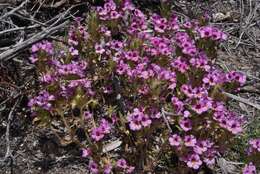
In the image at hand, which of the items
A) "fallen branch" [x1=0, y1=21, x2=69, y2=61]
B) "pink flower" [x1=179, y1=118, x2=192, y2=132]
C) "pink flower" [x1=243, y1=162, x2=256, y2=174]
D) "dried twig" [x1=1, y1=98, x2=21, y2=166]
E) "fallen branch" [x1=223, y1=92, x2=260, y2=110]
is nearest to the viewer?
"pink flower" [x1=243, y1=162, x2=256, y2=174]

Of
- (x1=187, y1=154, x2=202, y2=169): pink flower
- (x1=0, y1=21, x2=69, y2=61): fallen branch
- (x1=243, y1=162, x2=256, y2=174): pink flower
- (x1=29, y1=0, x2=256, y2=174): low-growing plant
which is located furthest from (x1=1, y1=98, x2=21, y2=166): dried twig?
(x1=243, y1=162, x2=256, y2=174): pink flower

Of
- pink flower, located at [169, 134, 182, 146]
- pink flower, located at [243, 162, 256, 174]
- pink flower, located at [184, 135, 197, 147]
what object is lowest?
pink flower, located at [243, 162, 256, 174]

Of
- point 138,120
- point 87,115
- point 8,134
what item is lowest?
point 8,134

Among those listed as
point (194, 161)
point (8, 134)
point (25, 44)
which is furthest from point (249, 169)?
point (25, 44)

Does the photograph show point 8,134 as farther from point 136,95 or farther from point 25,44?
point 136,95

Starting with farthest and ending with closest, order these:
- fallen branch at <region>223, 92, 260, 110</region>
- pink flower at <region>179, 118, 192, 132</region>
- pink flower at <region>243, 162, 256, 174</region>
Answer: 1. fallen branch at <region>223, 92, 260, 110</region>
2. pink flower at <region>179, 118, 192, 132</region>
3. pink flower at <region>243, 162, 256, 174</region>

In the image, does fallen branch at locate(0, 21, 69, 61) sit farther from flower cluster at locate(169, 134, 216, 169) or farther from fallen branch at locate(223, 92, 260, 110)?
fallen branch at locate(223, 92, 260, 110)

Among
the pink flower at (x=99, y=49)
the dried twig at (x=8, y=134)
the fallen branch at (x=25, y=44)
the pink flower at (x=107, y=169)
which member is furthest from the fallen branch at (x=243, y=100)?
the dried twig at (x=8, y=134)

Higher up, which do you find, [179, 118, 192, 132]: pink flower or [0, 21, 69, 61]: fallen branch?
[0, 21, 69, 61]: fallen branch

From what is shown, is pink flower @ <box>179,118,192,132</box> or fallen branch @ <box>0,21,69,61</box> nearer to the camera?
pink flower @ <box>179,118,192,132</box>
